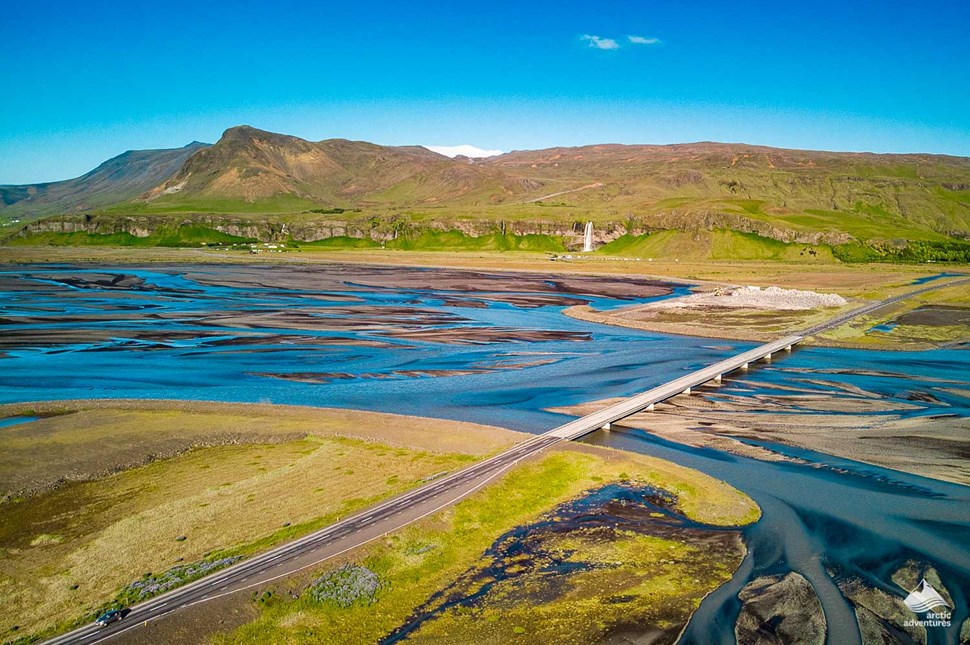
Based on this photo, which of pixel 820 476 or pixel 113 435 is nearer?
pixel 820 476

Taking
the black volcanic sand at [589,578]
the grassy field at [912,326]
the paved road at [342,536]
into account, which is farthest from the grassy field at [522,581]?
the grassy field at [912,326]

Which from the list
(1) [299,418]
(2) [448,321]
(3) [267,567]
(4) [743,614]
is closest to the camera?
(4) [743,614]

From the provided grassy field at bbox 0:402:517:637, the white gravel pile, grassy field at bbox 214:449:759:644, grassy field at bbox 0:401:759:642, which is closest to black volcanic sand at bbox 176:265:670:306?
the white gravel pile

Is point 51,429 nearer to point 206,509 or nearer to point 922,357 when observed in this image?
point 206,509

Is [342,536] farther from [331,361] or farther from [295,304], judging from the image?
[295,304]

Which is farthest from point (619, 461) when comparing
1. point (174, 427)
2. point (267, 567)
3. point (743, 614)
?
point (174, 427)

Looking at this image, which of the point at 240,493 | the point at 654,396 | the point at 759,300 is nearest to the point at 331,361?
the point at 654,396

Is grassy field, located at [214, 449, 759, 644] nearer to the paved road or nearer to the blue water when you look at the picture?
the paved road
